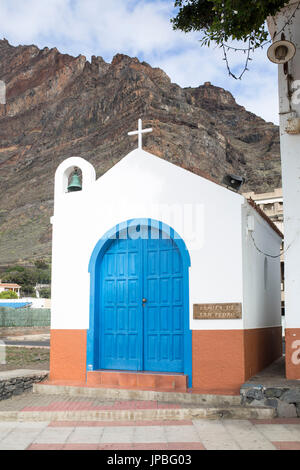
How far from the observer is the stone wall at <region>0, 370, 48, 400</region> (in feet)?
28.8

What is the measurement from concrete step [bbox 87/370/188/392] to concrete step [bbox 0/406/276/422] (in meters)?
0.84

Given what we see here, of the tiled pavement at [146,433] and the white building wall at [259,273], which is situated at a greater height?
the white building wall at [259,273]

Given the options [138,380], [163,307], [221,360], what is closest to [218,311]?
[221,360]

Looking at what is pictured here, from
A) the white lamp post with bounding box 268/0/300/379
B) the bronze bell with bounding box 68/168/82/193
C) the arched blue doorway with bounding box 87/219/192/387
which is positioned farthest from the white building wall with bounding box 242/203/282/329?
the bronze bell with bounding box 68/168/82/193

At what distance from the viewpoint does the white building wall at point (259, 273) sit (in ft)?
29.0

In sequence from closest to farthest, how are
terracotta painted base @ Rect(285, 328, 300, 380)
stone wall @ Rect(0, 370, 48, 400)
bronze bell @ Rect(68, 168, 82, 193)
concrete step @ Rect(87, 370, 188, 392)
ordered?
terracotta painted base @ Rect(285, 328, 300, 380)
concrete step @ Rect(87, 370, 188, 392)
stone wall @ Rect(0, 370, 48, 400)
bronze bell @ Rect(68, 168, 82, 193)

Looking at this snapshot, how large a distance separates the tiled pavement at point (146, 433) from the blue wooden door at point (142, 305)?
125 centimetres

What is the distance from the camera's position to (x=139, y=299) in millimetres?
9227

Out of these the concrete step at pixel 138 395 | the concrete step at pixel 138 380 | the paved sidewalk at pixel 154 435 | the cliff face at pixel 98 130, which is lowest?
the paved sidewalk at pixel 154 435

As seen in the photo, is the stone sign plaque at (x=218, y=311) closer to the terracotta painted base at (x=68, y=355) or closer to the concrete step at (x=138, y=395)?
the concrete step at (x=138, y=395)

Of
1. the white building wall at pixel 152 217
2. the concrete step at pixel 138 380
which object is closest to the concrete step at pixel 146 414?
the concrete step at pixel 138 380

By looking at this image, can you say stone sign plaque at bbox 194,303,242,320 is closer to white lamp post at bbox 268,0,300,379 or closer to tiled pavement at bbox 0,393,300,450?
white lamp post at bbox 268,0,300,379

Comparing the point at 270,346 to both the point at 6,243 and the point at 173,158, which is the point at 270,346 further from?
the point at 6,243
